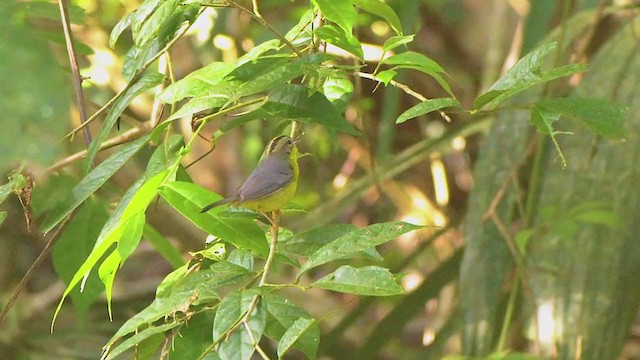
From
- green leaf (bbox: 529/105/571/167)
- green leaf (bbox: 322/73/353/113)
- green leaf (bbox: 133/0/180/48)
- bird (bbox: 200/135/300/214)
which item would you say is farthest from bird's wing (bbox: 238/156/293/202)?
green leaf (bbox: 529/105/571/167)

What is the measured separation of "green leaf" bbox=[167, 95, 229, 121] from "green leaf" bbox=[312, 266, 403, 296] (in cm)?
21

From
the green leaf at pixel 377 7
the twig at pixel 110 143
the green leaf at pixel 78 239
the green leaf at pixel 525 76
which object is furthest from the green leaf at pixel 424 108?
the green leaf at pixel 78 239

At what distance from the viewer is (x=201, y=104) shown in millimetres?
924

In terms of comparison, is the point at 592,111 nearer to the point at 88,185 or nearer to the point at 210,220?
→ the point at 210,220

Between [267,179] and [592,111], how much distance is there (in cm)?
41

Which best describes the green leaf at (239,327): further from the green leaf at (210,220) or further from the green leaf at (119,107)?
the green leaf at (119,107)

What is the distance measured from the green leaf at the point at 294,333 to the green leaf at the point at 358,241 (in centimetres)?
7

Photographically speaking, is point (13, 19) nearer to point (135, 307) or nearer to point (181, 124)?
point (135, 307)

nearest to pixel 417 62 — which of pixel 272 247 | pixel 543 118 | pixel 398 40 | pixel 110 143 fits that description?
pixel 398 40

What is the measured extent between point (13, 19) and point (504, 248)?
1426 mm

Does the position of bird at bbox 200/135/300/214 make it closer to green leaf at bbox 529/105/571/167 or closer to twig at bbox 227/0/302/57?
twig at bbox 227/0/302/57

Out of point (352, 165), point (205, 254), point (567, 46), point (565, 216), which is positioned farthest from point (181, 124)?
point (205, 254)

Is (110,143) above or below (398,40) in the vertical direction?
below

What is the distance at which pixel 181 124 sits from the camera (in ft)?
9.94
